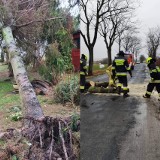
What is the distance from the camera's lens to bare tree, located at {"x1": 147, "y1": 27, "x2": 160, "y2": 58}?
2.72 ft

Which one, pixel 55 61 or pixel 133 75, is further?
pixel 55 61

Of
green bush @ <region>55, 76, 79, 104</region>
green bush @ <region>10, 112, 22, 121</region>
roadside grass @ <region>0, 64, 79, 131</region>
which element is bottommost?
green bush @ <region>10, 112, 22, 121</region>

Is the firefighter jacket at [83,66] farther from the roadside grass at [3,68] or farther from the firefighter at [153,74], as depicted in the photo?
the roadside grass at [3,68]

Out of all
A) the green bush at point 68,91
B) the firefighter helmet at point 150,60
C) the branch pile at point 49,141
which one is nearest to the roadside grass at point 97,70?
the firefighter helmet at point 150,60

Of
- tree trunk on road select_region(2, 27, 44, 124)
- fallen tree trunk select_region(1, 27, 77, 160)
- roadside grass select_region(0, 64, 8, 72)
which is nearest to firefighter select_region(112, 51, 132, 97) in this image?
fallen tree trunk select_region(1, 27, 77, 160)

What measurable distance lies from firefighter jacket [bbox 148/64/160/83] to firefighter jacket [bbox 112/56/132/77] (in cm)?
7

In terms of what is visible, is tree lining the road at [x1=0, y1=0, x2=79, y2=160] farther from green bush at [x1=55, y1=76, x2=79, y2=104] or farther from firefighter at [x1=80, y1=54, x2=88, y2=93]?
firefighter at [x1=80, y1=54, x2=88, y2=93]

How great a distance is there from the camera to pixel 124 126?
89 cm

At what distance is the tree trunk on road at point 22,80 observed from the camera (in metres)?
1.43

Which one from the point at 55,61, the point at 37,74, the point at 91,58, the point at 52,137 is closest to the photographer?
the point at 91,58

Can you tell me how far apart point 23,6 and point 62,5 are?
0.97 ft

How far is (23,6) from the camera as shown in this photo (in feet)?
5.09

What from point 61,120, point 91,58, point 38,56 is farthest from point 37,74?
point 91,58

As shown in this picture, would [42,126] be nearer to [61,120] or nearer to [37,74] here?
[61,120]
